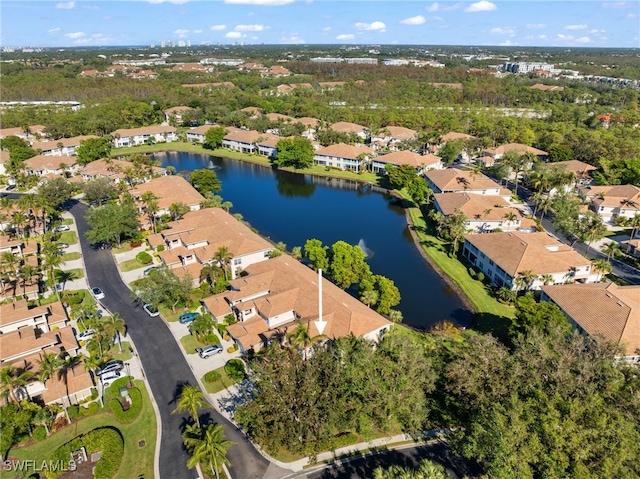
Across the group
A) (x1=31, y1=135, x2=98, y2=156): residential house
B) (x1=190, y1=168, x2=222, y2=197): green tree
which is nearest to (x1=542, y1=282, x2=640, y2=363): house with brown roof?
(x1=190, y1=168, x2=222, y2=197): green tree

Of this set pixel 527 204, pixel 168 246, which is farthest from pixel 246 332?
pixel 527 204

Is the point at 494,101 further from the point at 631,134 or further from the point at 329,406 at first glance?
the point at 329,406

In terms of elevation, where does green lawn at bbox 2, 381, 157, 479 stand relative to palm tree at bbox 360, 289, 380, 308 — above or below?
below

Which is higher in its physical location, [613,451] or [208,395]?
[613,451]

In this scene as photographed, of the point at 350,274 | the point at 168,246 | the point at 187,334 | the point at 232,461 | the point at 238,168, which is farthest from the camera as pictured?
the point at 238,168

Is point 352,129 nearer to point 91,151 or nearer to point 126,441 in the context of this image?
point 91,151

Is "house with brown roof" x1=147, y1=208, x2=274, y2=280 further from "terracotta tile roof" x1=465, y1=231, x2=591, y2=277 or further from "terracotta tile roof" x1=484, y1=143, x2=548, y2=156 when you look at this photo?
"terracotta tile roof" x1=484, y1=143, x2=548, y2=156

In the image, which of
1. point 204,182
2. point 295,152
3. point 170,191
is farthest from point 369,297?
point 295,152
